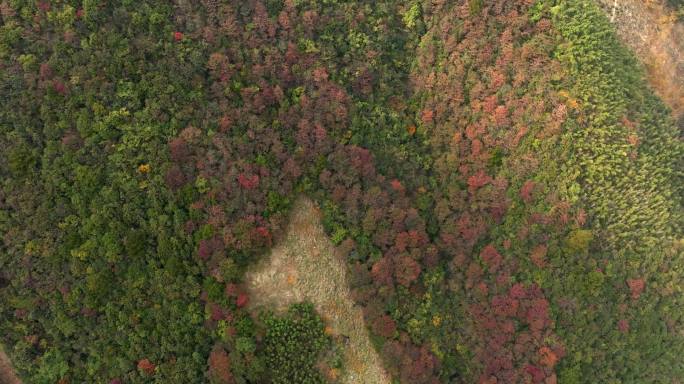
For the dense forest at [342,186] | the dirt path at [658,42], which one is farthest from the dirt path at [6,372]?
the dirt path at [658,42]

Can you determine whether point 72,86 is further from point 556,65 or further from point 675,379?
point 675,379

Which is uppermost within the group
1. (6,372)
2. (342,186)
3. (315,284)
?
(342,186)

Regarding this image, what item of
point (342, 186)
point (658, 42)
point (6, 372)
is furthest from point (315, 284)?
point (658, 42)

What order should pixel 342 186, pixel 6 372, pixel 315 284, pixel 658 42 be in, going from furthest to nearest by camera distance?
pixel 658 42 → pixel 342 186 → pixel 315 284 → pixel 6 372

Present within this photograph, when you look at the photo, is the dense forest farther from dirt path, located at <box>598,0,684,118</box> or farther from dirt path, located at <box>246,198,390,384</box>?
dirt path, located at <box>598,0,684,118</box>

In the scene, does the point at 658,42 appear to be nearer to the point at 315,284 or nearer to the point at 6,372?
the point at 315,284

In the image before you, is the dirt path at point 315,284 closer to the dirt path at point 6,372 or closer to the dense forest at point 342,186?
the dense forest at point 342,186

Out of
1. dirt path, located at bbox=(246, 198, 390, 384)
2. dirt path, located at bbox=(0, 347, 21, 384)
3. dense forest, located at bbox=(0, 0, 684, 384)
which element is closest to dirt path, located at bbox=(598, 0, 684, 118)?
dense forest, located at bbox=(0, 0, 684, 384)
